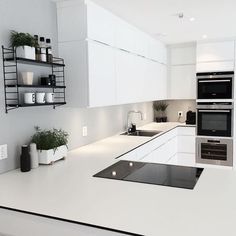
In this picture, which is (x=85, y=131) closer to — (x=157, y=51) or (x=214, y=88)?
(x=157, y=51)

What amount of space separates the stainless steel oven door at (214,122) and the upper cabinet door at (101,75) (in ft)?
7.40

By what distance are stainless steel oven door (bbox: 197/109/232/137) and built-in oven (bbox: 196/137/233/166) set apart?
12 centimetres

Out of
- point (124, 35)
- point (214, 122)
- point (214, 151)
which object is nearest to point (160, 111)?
point (214, 122)

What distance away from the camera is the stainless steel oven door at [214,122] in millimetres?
4531

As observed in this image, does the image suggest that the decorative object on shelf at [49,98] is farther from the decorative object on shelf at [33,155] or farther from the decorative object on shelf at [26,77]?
the decorative object on shelf at [33,155]

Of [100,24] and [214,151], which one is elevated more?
[100,24]

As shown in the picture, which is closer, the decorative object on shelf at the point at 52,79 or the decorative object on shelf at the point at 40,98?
the decorative object on shelf at the point at 40,98

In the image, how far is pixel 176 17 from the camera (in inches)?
120

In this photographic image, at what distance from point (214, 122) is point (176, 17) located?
7.25ft

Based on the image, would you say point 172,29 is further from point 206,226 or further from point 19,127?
point 206,226

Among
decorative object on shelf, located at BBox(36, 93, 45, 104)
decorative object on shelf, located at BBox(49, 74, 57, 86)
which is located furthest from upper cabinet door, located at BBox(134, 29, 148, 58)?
decorative object on shelf, located at BBox(36, 93, 45, 104)

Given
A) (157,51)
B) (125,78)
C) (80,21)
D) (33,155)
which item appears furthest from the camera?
(157,51)

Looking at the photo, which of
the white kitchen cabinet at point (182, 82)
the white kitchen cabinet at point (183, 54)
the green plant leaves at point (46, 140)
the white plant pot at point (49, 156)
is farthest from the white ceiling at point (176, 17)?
the white plant pot at point (49, 156)

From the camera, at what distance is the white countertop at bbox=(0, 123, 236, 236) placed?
4.17 feet
